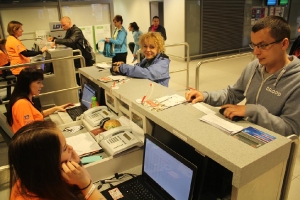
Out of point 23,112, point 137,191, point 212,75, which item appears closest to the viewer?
point 137,191

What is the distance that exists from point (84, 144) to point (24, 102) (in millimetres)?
711

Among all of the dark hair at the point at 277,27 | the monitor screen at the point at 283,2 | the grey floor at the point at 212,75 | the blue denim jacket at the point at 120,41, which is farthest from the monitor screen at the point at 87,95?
the monitor screen at the point at 283,2

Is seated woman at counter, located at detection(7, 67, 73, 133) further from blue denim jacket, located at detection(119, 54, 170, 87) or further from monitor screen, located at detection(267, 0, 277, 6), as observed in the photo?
monitor screen, located at detection(267, 0, 277, 6)

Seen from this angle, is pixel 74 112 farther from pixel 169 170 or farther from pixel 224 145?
pixel 224 145

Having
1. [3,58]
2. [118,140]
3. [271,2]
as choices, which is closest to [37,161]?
[118,140]

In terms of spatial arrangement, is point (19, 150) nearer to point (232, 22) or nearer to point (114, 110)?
point (114, 110)

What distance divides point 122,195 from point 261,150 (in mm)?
834

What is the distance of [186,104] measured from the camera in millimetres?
1650

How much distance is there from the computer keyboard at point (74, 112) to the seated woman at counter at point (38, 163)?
1.54 metres

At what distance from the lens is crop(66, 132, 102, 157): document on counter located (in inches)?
73.7

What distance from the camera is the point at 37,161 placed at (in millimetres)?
1072

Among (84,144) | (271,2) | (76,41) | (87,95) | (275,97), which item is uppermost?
(271,2)

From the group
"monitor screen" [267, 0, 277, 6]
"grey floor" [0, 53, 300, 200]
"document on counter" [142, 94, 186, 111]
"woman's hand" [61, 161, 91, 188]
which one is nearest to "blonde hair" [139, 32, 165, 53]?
"document on counter" [142, 94, 186, 111]

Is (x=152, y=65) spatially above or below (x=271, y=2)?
below
